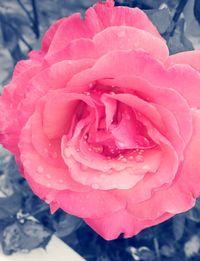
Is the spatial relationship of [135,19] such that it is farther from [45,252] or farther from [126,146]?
[45,252]

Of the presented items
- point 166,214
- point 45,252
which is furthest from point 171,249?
point 166,214

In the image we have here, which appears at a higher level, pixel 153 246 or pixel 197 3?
pixel 197 3

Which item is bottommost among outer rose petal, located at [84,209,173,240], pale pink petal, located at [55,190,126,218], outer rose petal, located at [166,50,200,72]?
outer rose petal, located at [84,209,173,240]

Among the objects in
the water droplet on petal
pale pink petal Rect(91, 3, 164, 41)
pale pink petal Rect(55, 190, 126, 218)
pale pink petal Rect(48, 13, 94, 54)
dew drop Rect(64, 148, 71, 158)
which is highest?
pale pink petal Rect(91, 3, 164, 41)

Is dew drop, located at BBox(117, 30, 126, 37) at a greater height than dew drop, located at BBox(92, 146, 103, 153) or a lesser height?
greater

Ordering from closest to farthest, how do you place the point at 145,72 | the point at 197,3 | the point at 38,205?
the point at 145,72, the point at 197,3, the point at 38,205

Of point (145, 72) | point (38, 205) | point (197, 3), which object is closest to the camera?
point (145, 72)
